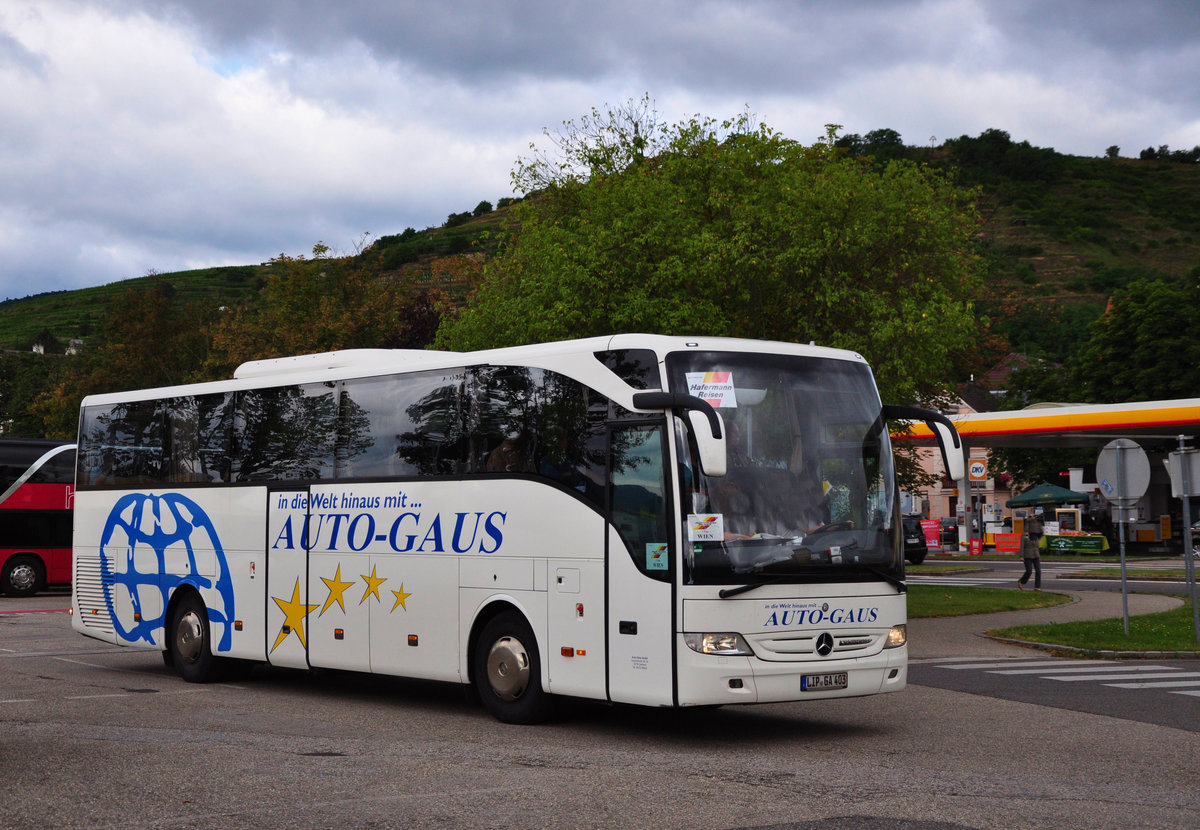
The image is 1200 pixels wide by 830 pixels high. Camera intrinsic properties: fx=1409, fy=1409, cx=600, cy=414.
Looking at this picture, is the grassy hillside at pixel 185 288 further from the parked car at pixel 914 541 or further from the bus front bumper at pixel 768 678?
the bus front bumper at pixel 768 678

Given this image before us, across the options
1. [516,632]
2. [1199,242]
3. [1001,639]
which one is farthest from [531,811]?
[1199,242]

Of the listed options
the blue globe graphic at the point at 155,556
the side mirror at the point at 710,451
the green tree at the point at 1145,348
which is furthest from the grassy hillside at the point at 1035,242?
the side mirror at the point at 710,451

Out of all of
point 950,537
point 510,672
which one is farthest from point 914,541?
point 510,672

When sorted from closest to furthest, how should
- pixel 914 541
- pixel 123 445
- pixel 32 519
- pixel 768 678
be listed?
1. pixel 768 678
2. pixel 123 445
3. pixel 32 519
4. pixel 914 541

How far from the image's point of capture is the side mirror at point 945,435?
12.1 metres

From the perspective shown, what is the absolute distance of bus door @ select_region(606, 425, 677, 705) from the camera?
10898mm

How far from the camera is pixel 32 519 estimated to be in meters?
35.2

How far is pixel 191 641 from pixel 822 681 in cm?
826

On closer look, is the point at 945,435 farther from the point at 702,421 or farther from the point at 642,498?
the point at 702,421

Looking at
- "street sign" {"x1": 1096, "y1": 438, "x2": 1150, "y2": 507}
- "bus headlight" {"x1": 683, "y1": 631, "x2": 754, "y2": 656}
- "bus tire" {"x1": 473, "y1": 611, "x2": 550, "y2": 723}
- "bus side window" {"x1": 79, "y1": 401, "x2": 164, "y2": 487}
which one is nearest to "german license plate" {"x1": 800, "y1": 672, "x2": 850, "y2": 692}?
A: "bus headlight" {"x1": 683, "y1": 631, "x2": 754, "y2": 656}

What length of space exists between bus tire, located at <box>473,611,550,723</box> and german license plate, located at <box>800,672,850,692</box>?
7.33ft

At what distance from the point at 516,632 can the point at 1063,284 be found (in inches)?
A: 6074

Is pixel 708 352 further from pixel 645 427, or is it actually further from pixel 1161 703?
pixel 1161 703

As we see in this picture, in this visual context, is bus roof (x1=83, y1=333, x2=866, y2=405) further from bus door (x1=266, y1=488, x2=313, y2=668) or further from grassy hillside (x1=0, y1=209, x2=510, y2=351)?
grassy hillside (x1=0, y1=209, x2=510, y2=351)
